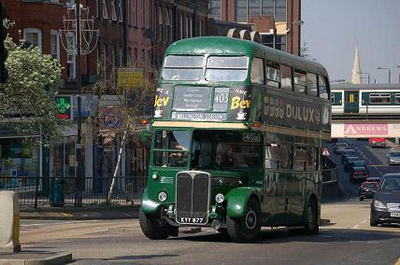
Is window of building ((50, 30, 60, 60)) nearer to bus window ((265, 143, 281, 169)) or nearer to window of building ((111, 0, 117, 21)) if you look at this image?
window of building ((111, 0, 117, 21))

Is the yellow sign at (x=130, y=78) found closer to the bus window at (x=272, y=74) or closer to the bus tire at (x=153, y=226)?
the bus window at (x=272, y=74)

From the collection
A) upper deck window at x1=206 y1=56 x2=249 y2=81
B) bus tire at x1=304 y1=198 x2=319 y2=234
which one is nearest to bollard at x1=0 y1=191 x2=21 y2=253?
upper deck window at x1=206 y1=56 x2=249 y2=81

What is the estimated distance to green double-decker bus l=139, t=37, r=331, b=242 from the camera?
2225 centimetres

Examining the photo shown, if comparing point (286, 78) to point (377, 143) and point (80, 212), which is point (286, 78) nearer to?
point (80, 212)

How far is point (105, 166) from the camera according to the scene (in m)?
58.0

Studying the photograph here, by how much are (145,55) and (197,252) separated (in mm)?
45768

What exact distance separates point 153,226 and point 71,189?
1958cm

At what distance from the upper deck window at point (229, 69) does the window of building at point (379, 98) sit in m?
70.9

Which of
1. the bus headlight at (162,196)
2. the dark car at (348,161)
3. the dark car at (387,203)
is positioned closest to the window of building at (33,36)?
the dark car at (387,203)

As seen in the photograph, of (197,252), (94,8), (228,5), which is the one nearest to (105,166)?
(94,8)

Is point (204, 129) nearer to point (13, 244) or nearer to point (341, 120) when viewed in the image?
point (13, 244)

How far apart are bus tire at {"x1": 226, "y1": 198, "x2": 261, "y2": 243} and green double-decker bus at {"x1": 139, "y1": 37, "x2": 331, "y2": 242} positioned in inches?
0.8

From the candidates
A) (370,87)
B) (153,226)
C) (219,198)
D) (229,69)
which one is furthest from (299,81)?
(370,87)

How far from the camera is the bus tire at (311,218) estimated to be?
27.4 metres
